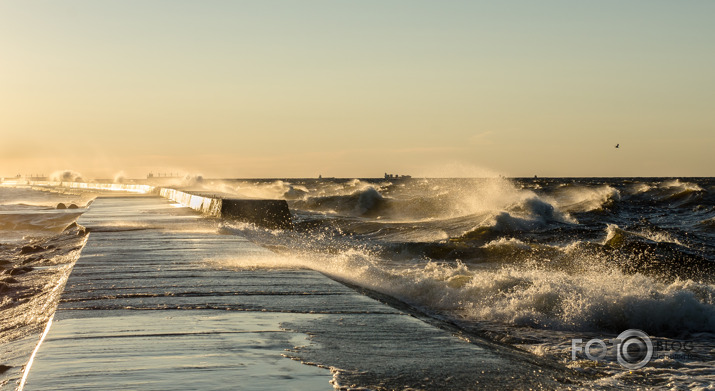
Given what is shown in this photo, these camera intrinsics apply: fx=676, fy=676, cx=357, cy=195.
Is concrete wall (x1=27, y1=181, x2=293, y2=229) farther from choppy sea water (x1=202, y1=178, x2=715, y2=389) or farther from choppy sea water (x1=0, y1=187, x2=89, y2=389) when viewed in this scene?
choppy sea water (x1=0, y1=187, x2=89, y2=389)

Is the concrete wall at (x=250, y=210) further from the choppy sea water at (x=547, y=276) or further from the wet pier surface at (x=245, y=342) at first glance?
the wet pier surface at (x=245, y=342)

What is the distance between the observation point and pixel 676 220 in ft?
70.2

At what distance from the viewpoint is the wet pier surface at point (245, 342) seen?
8.29 feet

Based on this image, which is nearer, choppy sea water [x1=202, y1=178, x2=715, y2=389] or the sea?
the sea

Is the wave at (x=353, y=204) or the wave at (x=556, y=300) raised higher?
the wave at (x=353, y=204)

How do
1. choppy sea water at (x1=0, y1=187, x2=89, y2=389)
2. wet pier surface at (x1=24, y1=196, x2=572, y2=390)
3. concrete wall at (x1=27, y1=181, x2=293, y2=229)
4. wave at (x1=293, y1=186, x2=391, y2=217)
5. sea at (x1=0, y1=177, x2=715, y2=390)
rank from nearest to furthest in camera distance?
wet pier surface at (x1=24, y1=196, x2=572, y2=390), choppy sea water at (x1=0, y1=187, x2=89, y2=389), sea at (x1=0, y1=177, x2=715, y2=390), concrete wall at (x1=27, y1=181, x2=293, y2=229), wave at (x1=293, y1=186, x2=391, y2=217)

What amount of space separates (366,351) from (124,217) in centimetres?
918

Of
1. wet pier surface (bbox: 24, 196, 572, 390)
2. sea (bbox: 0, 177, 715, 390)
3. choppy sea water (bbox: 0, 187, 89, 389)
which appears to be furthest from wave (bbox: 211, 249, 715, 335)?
choppy sea water (bbox: 0, 187, 89, 389)

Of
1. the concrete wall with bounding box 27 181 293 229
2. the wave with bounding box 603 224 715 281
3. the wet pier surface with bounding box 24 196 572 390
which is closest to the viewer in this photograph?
the wet pier surface with bounding box 24 196 572 390

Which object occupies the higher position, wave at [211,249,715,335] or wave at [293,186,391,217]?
wave at [293,186,391,217]

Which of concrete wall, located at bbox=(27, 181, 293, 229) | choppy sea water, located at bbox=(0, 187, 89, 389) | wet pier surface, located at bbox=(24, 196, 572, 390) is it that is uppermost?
concrete wall, located at bbox=(27, 181, 293, 229)

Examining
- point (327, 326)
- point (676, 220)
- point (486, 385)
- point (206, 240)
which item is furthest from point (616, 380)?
point (676, 220)

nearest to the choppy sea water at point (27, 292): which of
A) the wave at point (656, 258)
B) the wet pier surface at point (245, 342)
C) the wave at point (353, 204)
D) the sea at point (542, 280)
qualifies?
the sea at point (542, 280)

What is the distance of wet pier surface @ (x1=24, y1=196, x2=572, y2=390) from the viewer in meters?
2.53
